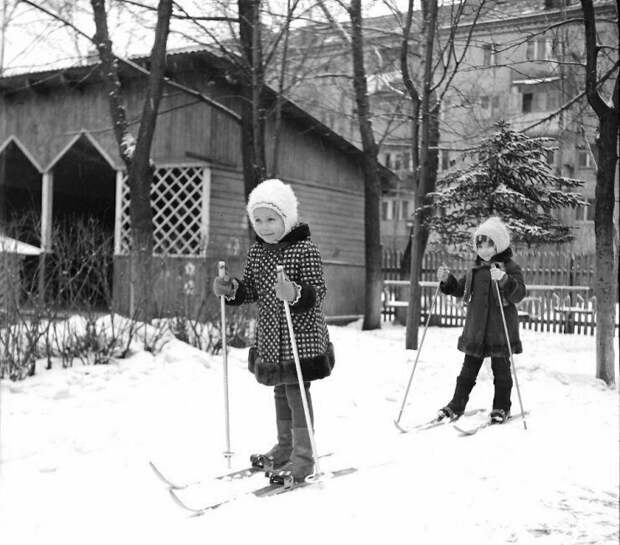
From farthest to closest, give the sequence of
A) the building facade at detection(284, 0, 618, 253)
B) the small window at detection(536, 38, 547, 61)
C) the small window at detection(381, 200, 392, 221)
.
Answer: the small window at detection(381, 200, 392, 221), the small window at detection(536, 38, 547, 61), the building facade at detection(284, 0, 618, 253)

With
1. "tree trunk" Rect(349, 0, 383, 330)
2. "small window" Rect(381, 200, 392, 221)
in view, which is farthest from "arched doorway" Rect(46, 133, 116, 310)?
"small window" Rect(381, 200, 392, 221)

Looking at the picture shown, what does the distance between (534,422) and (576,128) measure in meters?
2.32

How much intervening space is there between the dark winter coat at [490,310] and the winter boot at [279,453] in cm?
100

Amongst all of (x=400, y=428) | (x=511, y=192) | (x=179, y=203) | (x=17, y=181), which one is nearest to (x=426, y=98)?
(x=511, y=192)

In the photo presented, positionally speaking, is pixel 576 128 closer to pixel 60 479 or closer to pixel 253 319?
pixel 253 319

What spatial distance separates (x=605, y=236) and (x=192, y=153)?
246 inches

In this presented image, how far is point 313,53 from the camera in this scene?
7.66 metres

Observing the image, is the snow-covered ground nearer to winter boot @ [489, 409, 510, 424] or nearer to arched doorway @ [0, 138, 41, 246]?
winter boot @ [489, 409, 510, 424]

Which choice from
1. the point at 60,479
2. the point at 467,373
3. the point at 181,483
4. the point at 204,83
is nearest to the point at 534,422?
the point at 467,373

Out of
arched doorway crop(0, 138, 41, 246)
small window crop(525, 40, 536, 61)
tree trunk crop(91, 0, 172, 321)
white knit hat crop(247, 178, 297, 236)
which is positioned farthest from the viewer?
arched doorway crop(0, 138, 41, 246)

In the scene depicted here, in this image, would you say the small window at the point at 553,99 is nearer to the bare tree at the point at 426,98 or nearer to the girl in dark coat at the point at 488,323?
the bare tree at the point at 426,98

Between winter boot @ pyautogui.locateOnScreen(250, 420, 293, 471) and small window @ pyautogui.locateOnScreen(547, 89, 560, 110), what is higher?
small window @ pyautogui.locateOnScreen(547, 89, 560, 110)

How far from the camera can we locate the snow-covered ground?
9.00 ft

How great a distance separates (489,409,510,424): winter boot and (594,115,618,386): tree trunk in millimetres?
2036
